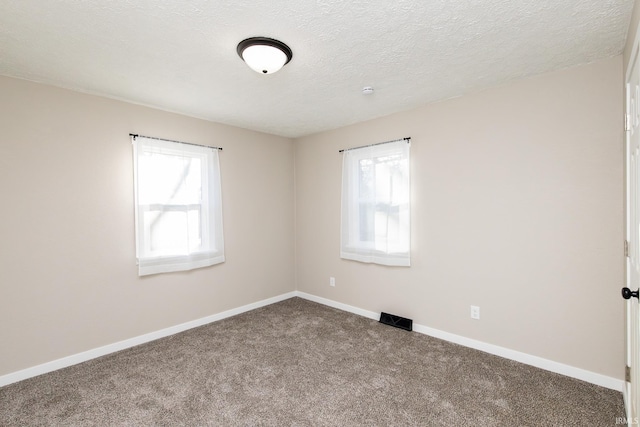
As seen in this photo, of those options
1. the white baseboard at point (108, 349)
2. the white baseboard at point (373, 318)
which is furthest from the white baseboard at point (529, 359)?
the white baseboard at point (108, 349)

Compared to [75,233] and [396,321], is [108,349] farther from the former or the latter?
→ [396,321]

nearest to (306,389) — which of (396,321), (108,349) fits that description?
(396,321)

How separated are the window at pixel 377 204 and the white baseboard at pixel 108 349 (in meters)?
1.72

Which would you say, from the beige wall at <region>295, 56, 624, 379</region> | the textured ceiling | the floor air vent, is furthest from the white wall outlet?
the textured ceiling

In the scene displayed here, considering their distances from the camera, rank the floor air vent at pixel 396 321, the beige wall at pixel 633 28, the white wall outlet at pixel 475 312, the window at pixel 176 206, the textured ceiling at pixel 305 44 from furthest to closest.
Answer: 1. the floor air vent at pixel 396 321
2. the window at pixel 176 206
3. the white wall outlet at pixel 475 312
4. the textured ceiling at pixel 305 44
5. the beige wall at pixel 633 28

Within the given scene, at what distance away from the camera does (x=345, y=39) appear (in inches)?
77.4

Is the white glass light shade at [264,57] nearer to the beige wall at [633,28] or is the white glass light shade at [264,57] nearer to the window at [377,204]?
the window at [377,204]

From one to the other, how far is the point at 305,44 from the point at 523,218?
2.29 meters

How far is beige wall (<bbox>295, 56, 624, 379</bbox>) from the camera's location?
7.46 feet

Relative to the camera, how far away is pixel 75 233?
2.76 metres

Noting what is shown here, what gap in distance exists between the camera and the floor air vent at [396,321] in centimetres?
336

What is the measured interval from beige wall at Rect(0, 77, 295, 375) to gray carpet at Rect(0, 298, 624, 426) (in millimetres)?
325

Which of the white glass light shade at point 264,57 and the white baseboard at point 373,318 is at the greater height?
the white glass light shade at point 264,57

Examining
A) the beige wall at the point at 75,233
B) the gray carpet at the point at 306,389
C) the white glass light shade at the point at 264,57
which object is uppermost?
the white glass light shade at the point at 264,57
